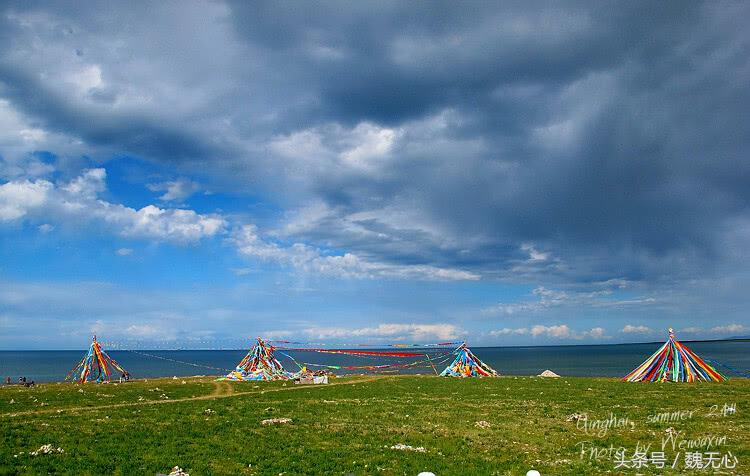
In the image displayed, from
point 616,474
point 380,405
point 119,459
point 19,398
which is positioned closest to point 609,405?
point 380,405

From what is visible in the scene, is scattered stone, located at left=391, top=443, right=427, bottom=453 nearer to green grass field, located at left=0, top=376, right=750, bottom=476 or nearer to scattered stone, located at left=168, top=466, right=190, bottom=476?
green grass field, located at left=0, top=376, right=750, bottom=476

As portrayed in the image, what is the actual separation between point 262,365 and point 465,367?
2994cm

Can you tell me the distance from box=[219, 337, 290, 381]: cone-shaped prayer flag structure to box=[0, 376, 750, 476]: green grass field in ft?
79.1

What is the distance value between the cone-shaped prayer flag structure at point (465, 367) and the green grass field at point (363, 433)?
2926 centimetres

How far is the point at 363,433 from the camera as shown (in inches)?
1006

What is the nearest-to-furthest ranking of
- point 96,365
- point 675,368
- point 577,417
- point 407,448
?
1. point 407,448
2. point 577,417
3. point 675,368
4. point 96,365

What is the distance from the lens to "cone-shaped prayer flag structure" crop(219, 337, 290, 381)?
219 feet

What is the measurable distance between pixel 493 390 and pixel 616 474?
99.0 ft

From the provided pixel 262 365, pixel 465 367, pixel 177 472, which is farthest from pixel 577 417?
pixel 262 365

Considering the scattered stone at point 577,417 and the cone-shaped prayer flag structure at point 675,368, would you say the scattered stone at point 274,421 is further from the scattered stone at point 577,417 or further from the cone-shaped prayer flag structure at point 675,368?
the cone-shaped prayer flag structure at point 675,368

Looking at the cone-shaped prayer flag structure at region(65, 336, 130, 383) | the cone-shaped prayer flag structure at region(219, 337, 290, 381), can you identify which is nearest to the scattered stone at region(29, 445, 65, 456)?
the cone-shaped prayer flag structure at region(219, 337, 290, 381)

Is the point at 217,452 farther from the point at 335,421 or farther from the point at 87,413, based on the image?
the point at 87,413

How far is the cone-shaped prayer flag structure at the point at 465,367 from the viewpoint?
71.4m

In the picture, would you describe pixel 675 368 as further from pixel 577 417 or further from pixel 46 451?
pixel 46 451
